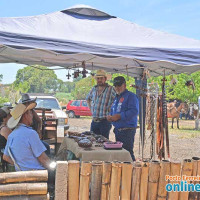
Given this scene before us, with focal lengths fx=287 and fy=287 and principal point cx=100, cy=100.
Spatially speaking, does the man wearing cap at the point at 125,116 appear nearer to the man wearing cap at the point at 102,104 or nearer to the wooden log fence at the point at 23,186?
the man wearing cap at the point at 102,104

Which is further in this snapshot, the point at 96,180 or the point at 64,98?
the point at 64,98

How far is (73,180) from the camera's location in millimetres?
2951

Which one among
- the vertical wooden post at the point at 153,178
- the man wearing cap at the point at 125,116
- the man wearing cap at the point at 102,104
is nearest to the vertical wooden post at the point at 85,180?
the vertical wooden post at the point at 153,178

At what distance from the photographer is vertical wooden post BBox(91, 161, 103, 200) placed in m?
2.98

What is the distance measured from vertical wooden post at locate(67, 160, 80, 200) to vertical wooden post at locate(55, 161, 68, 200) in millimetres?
51

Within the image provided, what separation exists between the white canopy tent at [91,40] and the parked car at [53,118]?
77.6 inches

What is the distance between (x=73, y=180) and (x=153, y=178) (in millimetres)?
859

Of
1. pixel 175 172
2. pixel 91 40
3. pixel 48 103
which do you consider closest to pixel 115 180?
pixel 175 172

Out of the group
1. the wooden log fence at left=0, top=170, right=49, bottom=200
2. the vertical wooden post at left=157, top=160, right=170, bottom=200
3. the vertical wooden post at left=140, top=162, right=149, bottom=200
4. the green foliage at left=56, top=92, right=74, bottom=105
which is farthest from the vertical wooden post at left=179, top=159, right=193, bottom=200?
the green foliage at left=56, top=92, right=74, bottom=105

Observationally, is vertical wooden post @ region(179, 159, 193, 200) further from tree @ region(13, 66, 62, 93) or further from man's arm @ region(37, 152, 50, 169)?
tree @ region(13, 66, 62, 93)

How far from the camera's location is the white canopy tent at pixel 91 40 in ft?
11.5

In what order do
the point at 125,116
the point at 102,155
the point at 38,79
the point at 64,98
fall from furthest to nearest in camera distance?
the point at 38,79
the point at 64,98
the point at 125,116
the point at 102,155

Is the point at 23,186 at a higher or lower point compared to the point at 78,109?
higher

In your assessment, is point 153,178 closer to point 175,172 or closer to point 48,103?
point 175,172
